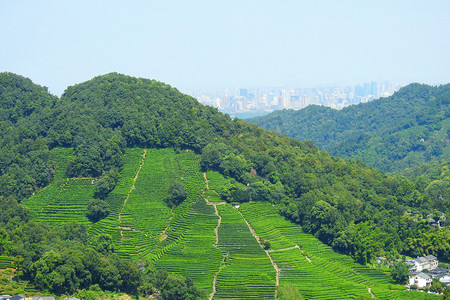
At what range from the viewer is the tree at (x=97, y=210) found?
3625 centimetres

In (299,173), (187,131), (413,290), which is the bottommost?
(413,290)

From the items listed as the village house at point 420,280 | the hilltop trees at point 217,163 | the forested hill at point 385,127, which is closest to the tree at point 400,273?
the village house at point 420,280

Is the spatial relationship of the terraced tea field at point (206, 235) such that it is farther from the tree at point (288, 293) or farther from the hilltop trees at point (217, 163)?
the hilltop trees at point (217, 163)

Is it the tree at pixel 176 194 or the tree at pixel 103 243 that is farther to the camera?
the tree at pixel 176 194

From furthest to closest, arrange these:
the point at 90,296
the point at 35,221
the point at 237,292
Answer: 1. the point at 35,221
2. the point at 237,292
3. the point at 90,296

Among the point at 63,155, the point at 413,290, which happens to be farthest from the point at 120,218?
the point at 413,290

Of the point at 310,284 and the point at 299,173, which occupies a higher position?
the point at 299,173

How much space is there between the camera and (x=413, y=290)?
106ft

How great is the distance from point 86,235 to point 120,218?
3.21 m

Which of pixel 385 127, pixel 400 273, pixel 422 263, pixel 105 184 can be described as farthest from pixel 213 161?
pixel 385 127

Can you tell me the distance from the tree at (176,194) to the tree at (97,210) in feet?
15.1

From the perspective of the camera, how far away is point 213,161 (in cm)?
4262

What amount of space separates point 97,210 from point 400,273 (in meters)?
20.6

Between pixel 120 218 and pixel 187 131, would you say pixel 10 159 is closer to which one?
pixel 120 218
